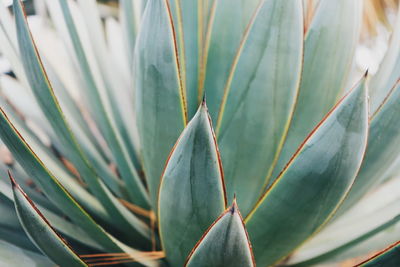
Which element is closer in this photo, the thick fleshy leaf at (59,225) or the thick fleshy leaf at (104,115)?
the thick fleshy leaf at (59,225)

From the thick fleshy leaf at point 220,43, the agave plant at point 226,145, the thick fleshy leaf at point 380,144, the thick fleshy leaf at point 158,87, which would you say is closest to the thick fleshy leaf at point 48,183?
the agave plant at point 226,145

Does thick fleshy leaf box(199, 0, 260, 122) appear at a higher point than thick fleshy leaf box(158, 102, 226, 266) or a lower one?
higher

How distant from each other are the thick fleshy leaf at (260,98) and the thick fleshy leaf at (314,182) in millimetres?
81

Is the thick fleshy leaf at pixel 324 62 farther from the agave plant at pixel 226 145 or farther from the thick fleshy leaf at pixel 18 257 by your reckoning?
the thick fleshy leaf at pixel 18 257

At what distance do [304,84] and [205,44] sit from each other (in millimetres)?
166

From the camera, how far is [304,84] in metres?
0.70

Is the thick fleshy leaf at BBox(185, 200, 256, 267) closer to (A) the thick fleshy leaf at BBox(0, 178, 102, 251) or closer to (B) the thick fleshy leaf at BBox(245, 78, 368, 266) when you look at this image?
(B) the thick fleshy leaf at BBox(245, 78, 368, 266)

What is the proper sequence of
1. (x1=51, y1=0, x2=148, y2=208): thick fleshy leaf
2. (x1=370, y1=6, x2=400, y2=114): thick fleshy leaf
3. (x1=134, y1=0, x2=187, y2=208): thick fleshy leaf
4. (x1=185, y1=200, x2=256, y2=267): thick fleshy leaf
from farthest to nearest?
(x1=51, y1=0, x2=148, y2=208): thick fleshy leaf < (x1=370, y1=6, x2=400, y2=114): thick fleshy leaf < (x1=134, y1=0, x2=187, y2=208): thick fleshy leaf < (x1=185, y1=200, x2=256, y2=267): thick fleshy leaf

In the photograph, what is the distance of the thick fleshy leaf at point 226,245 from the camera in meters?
0.47

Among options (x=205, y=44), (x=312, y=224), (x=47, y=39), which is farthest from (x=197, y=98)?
(x=47, y=39)

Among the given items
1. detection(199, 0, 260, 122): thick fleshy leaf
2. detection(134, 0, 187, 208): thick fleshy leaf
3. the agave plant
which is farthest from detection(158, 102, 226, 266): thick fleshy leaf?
detection(199, 0, 260, 122): thick fleshy leaf

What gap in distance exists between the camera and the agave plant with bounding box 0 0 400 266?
534mm

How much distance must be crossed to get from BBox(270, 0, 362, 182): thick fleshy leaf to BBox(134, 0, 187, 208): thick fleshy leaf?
179 mm

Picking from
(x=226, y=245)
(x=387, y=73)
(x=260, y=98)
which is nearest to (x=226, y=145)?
(x=260, y=98)
